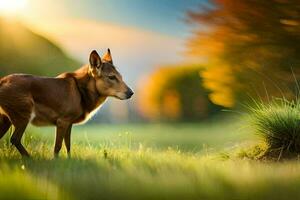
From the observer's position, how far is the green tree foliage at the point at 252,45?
997cm

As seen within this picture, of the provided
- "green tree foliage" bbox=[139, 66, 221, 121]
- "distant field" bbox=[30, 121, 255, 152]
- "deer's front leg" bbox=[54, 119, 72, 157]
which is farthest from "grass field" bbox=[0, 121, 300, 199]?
"green tree foliage" bbox=[139, 66, 221, 121]

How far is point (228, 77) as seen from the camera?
1095 centimetres

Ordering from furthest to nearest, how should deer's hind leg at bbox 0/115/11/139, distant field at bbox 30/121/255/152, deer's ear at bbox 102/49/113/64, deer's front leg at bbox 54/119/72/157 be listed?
1. distant field at bbox 30/121/255/152
2. deer's ear at bbox 102/49/113/64
3. deer's hind leg at bbox 0/115/11/139
4. deer's front leg at bbox 54/119/72/157

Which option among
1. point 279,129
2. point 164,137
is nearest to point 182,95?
point 164,137

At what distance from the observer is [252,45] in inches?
404

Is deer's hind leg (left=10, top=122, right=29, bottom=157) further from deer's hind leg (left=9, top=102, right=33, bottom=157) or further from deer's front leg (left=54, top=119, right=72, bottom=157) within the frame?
deer's front leg (left=54, top=119, right=72, bottom=157)

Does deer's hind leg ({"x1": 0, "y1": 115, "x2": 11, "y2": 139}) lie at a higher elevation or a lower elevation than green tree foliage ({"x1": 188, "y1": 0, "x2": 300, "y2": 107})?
lower

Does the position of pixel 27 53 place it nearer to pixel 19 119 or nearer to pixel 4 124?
pixel 4 124

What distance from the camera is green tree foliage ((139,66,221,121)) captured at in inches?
712

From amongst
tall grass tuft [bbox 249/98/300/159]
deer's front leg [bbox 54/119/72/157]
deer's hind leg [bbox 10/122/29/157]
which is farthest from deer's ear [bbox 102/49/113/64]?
tall grass tuft [bbox 249/98/300/159]

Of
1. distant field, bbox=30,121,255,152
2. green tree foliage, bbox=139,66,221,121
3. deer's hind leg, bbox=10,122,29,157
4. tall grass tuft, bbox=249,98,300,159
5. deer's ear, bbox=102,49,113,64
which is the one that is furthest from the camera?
Result: green tree foliage, bbox=139,66,221,121

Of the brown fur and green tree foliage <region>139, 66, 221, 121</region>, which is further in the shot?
green tree foliage <region>139, 66, 221, 121</region>

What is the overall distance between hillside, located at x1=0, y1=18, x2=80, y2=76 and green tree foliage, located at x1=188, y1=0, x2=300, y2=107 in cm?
893

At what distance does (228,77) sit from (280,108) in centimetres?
130
